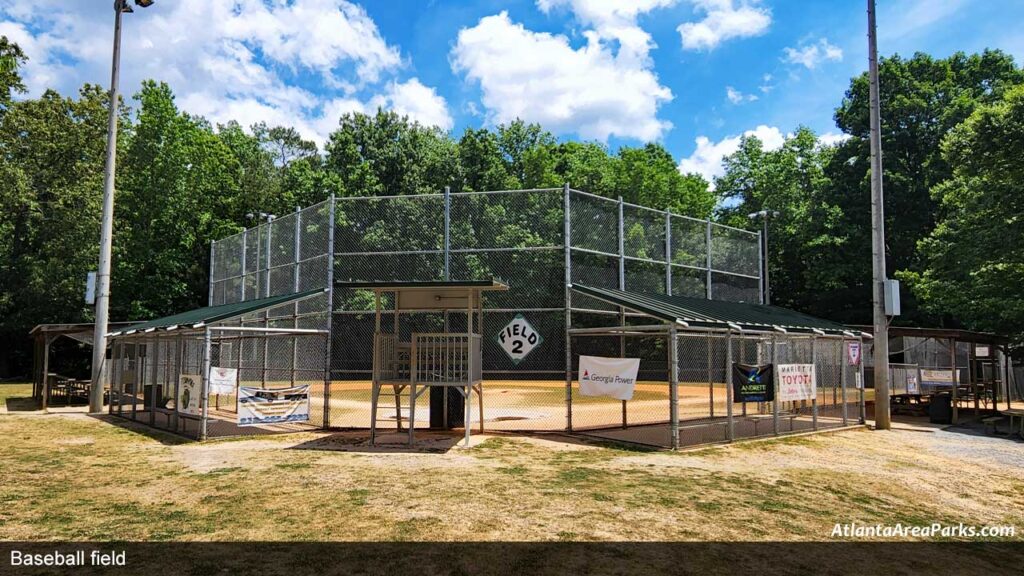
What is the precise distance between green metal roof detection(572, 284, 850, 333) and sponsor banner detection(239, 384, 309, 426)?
6.51 m

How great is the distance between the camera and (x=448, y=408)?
45.8ft

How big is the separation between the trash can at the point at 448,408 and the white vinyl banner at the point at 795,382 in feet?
22.4

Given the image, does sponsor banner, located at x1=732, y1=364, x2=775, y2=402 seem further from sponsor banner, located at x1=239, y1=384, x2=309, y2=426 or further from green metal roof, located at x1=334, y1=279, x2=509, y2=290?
sponsor banner, located at x1=239, y1=384, x2=309, y2=426

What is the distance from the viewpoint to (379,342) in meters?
11.7

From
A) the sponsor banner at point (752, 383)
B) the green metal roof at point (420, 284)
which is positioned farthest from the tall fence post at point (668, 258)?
the green metal roof at point (420, 284)

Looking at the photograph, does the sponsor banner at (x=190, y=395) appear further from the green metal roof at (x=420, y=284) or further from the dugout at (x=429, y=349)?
the green metal roof at (x=420, y=284)

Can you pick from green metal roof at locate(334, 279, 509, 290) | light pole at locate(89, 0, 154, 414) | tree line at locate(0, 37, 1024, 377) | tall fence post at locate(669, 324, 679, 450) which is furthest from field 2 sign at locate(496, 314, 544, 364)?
tree line at locate(0, 37, 1024, 377)

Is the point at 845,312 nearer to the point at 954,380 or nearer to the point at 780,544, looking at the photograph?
the point at 954,380

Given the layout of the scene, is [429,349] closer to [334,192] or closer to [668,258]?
[668,258]

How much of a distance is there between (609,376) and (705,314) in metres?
2.48

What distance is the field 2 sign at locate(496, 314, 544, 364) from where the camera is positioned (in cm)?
1430

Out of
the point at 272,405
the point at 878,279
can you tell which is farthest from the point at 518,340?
the point at 878,279

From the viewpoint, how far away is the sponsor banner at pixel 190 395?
13148mm

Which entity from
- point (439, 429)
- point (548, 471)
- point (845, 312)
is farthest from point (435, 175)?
point (548, 471)
